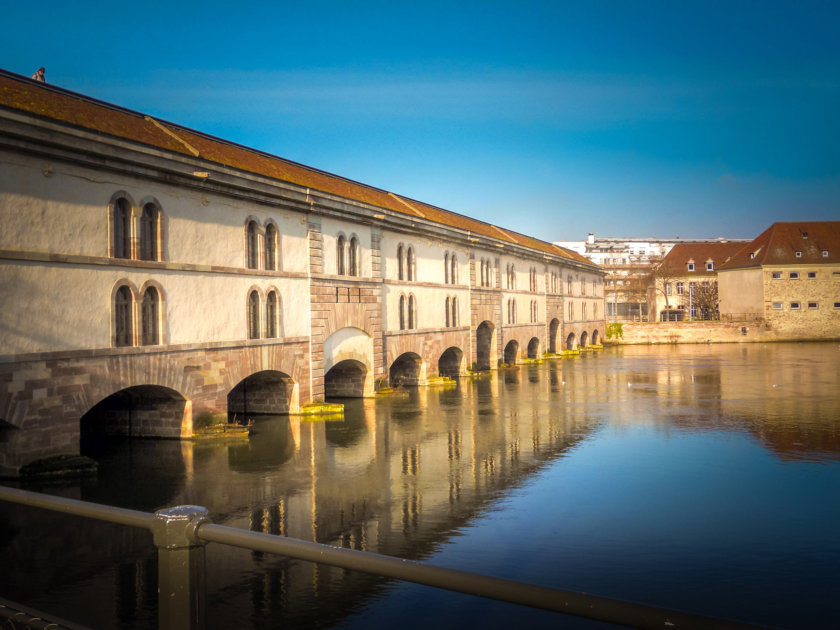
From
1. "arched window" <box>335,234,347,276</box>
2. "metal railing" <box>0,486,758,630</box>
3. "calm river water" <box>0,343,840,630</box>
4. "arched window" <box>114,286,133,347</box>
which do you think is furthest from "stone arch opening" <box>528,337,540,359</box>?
"metal railing" <box>0,486,758,630</box>

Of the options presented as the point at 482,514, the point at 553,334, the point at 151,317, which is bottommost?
the point at 482,514

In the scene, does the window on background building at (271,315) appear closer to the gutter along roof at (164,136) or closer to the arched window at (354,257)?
the gutter along roof at (164,136)

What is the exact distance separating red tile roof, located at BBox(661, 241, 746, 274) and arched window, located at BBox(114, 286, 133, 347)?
69.1 meters

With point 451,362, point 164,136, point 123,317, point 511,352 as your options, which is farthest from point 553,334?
point 123,317

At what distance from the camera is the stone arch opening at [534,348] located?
46250 millimetres

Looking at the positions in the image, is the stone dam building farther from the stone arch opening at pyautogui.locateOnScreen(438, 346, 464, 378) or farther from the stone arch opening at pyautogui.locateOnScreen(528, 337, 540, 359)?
the stone arch opening at pyautogui.locateOnScreen(528, 337, 540, 359)

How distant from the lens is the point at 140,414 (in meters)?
18.3

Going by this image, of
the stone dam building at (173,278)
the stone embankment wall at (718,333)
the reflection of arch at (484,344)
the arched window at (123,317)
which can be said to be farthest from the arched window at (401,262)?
the stone embankment wall at (718,333)

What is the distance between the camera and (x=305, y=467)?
616 inches

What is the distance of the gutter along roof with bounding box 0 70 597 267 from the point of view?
14656mm

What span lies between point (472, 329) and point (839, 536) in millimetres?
25021

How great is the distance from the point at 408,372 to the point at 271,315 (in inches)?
437

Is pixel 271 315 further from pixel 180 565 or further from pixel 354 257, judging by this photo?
pixel 180 565

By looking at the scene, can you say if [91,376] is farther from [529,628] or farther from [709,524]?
[709,524]
